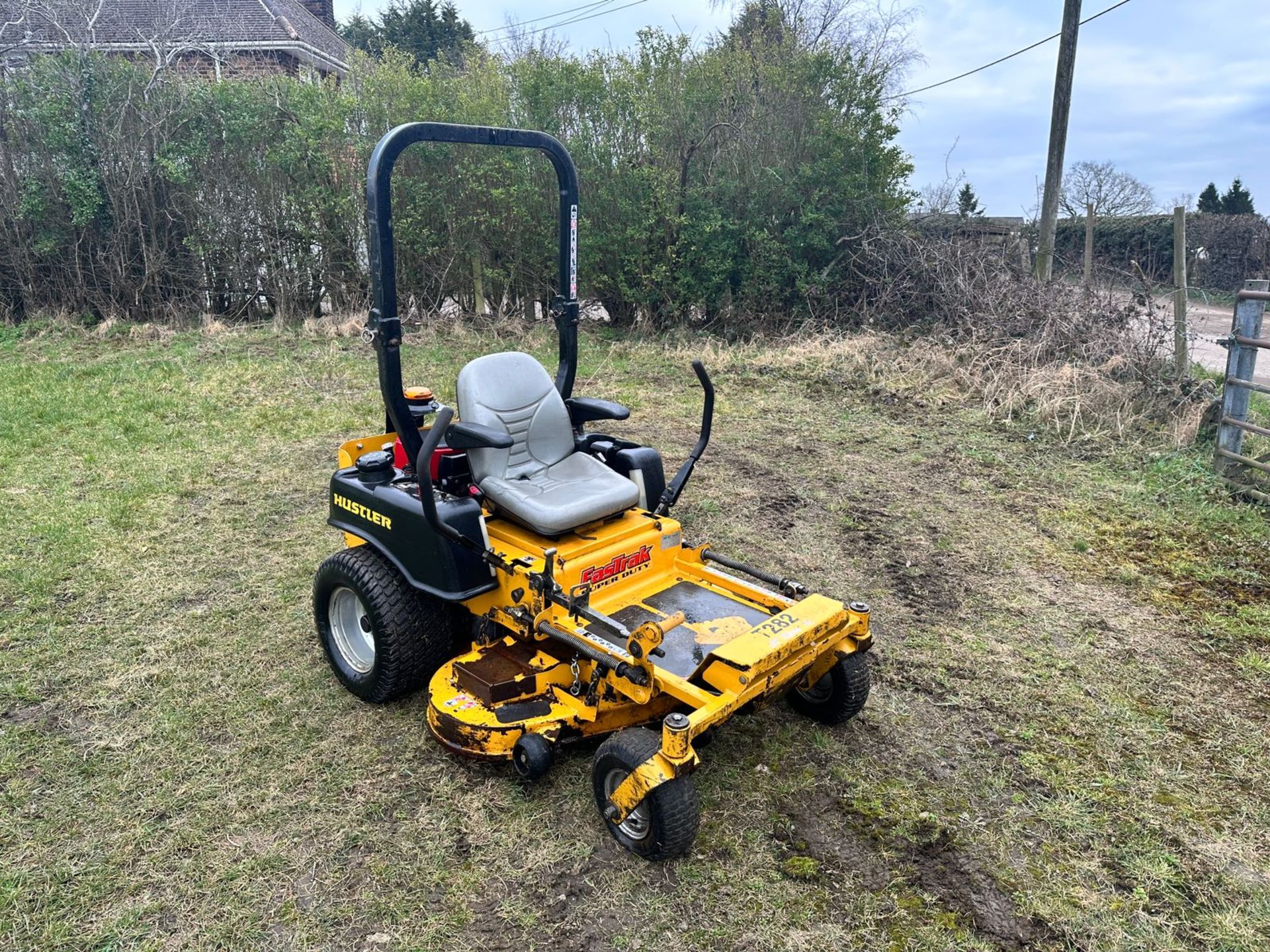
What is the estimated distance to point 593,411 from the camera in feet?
12.5

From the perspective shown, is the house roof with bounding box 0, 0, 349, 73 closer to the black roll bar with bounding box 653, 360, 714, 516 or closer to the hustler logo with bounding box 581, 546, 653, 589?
the black roll bar with bounding box 653, 360, 714, 516

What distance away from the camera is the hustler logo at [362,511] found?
3281 mm

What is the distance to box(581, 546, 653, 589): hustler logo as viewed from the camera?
10.4 feet

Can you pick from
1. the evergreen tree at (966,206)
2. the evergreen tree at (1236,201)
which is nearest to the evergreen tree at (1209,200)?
the evergreen tree at (1236,201)

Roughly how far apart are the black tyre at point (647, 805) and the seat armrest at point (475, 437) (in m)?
1.17

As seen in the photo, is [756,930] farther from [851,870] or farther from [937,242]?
[937,242]

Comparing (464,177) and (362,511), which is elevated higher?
(464,177)

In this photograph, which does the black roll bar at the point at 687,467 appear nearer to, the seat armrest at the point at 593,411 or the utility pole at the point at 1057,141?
the seat armrest at the point at 593,411

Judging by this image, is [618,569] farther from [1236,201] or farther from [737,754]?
[1236,201]

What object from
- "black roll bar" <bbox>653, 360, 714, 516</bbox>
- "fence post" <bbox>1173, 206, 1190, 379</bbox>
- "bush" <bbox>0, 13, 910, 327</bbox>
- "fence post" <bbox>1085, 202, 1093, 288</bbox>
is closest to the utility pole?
"fence post" <bbox>1085, 202, 1093, 288</bbox>

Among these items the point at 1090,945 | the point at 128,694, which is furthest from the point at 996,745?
the point at 128,694

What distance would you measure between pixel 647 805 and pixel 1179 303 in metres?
6.53

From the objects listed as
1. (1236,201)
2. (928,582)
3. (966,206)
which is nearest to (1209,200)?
(1236,201)

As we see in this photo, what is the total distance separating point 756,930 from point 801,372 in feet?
22.6
